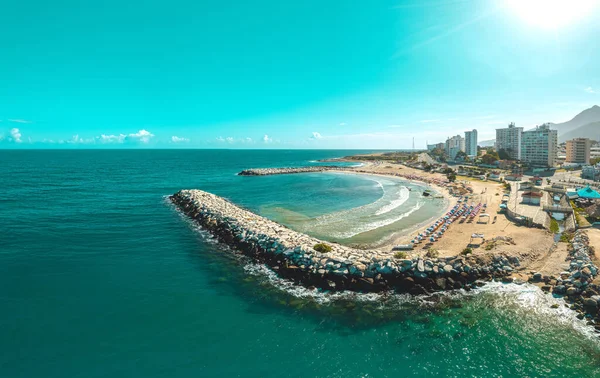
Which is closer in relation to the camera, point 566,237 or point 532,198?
point 566,237

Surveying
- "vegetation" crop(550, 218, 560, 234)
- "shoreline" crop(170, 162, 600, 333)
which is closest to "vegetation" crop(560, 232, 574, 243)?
"shoreline" crop(170, 162, 600, 333)

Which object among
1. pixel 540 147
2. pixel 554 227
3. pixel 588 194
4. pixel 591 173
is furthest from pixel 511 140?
pixel 554 227

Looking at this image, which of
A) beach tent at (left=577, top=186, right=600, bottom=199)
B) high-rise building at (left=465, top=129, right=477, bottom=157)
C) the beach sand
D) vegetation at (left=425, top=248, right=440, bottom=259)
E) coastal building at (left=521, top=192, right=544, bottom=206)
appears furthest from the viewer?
high-rise building at (left=465, top=129, right=477, bottom=157)

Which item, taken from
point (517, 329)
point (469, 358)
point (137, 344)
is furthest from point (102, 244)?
point (517, 329)

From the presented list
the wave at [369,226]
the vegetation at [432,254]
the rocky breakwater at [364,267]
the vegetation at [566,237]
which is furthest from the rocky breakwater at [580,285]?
the wave at [369,226]

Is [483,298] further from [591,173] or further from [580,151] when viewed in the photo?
[580,151]

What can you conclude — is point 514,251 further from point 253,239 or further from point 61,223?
point 61,223

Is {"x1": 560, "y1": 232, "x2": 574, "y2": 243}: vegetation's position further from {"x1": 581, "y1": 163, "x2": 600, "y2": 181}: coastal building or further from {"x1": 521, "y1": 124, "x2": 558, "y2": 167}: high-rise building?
{"x1": 521, "y1": 124, "x2": 558, "y2": 167}: high-rise building
